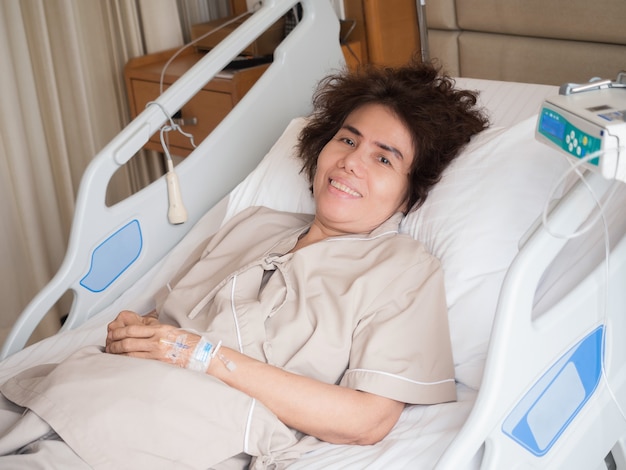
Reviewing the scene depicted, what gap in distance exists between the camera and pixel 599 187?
1252 mm

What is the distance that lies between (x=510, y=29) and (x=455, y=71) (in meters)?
0.30

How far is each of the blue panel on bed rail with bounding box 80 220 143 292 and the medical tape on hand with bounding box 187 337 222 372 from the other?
0.56 m

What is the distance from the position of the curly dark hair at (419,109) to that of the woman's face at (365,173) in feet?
0.08

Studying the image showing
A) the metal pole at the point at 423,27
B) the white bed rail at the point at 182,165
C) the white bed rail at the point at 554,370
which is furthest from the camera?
the metal pole at the point at 423,27

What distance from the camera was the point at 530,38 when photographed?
271 centimetres

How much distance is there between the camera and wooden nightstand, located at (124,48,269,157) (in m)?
2.91

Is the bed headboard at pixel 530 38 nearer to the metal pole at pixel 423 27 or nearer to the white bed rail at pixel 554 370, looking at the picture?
the metal pole at pixel 423 27

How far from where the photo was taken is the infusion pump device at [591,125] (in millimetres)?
1078

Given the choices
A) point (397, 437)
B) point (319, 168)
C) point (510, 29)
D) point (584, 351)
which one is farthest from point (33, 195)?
point (584, 351)

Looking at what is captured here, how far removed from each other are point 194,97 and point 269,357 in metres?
1.70

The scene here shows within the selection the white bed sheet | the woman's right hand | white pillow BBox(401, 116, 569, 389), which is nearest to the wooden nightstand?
the white bed sheet

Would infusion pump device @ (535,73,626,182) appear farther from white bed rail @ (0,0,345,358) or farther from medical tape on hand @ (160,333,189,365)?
white bed rail @ (0,0,345,358)

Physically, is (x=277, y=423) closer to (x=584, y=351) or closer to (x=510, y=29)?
(x=584, y=351)

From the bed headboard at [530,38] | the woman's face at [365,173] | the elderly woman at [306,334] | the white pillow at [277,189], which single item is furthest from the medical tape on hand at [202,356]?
the bed headboard at [530,38]
